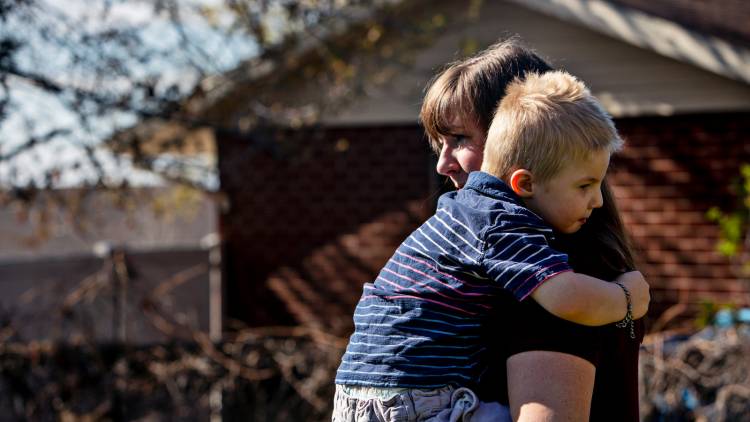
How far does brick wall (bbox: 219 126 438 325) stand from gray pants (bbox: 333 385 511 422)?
333 inches

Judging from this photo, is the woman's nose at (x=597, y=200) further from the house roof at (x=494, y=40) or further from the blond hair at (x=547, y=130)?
the house roof at (x=494, y=40)

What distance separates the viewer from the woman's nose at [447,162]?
2.40 meters

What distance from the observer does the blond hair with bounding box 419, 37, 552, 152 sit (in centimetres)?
232

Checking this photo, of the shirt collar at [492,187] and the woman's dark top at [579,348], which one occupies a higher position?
the shirt collar at [492,187]

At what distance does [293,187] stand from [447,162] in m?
9.10

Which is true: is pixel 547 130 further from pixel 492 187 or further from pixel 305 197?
pixel 305 197

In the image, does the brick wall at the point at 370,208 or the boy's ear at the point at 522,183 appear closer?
the boy's ear at the point at 522,183

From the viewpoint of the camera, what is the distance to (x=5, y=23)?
6.38 meters

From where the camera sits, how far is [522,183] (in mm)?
2072

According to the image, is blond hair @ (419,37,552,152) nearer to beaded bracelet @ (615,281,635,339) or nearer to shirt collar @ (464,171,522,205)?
shirt collar @ (464,171,522,205)

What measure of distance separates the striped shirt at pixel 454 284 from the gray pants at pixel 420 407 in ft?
0.07

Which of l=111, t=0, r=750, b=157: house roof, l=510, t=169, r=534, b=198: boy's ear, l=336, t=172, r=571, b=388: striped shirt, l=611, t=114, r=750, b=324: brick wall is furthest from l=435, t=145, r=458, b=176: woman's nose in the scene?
l=611, t=114, r=750, b=324: brick wall

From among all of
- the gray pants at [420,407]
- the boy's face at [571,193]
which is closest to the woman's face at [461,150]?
the boy's face at [571,193]

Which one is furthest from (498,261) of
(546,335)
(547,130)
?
(547,130)
